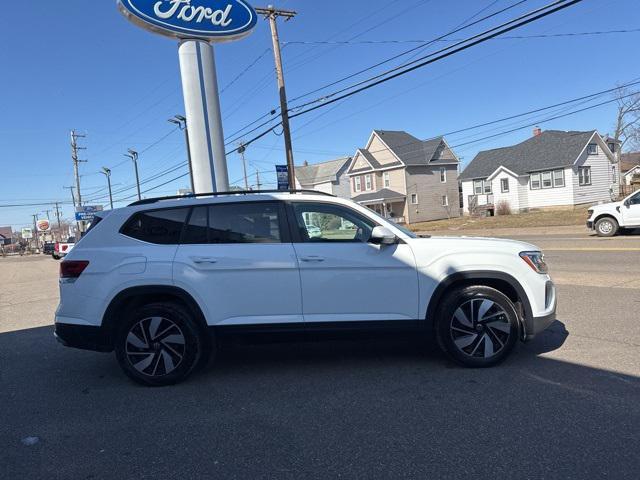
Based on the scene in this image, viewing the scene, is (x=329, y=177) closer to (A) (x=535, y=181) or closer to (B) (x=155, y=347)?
(A) (x=535, y=181)

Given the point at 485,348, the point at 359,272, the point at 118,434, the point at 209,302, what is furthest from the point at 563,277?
the point at 118,434

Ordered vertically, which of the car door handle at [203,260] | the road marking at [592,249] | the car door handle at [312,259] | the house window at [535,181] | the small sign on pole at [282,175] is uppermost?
the small sign on pole at [282,175]

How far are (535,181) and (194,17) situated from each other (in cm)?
3265

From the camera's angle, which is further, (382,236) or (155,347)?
(155,347)

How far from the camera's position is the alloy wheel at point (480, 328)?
14.8ft

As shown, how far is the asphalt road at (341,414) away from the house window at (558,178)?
34.4 metres

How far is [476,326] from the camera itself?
453cm

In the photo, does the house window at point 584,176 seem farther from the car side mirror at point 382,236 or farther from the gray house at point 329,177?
the car side mirror at point 382,236

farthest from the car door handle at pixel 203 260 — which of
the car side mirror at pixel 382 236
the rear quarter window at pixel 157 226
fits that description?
the car side mirror at pixel 382 236

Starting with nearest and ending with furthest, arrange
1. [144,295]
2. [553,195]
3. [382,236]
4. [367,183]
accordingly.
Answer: [382,236]
[144,295]
[553,195]
[367,183]

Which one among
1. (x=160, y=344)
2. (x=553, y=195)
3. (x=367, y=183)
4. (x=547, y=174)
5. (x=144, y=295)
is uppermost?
(x=367, y=183)

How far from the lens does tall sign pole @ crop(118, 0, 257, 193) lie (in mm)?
12891

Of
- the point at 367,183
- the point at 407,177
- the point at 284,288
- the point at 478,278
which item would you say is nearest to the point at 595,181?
the point at 407,177

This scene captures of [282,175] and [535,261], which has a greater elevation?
[282,175]
